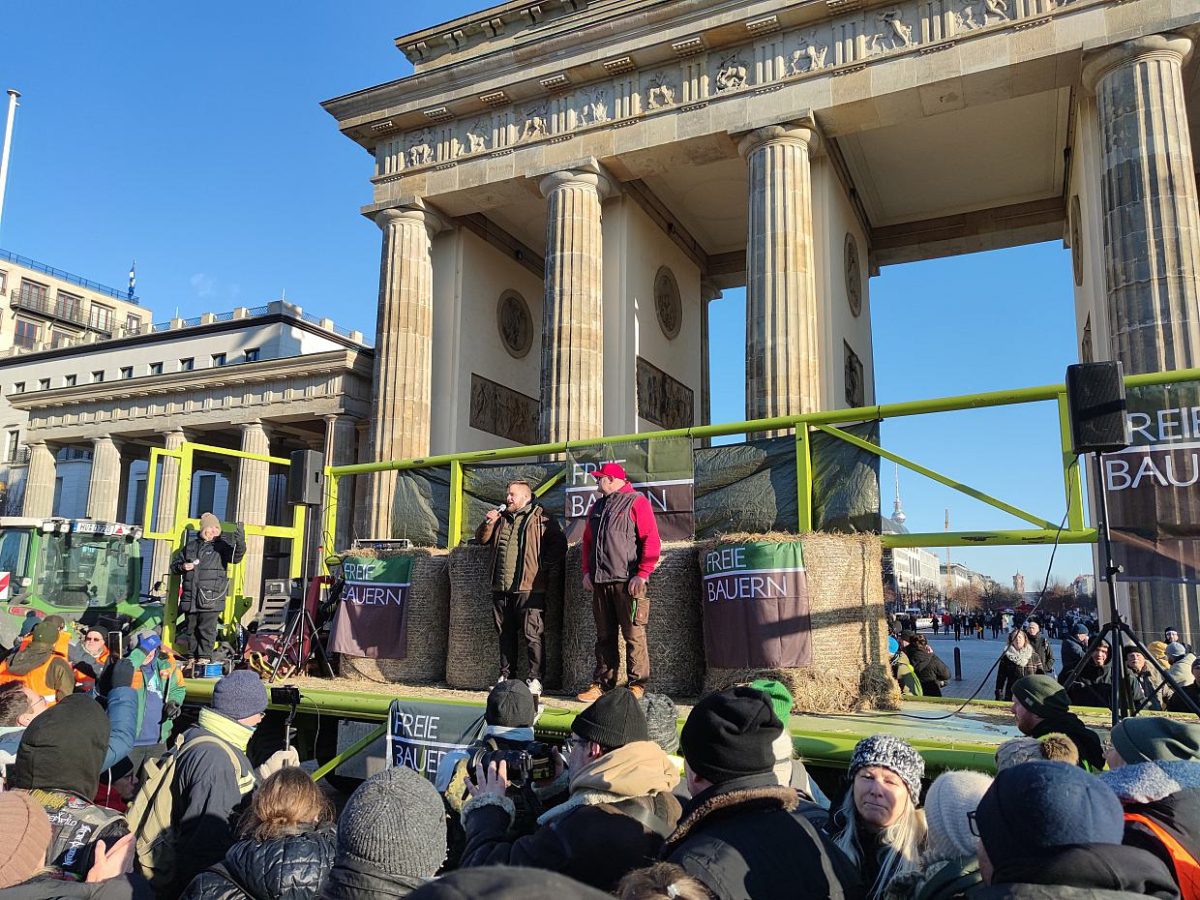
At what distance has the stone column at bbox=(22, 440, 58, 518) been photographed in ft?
118

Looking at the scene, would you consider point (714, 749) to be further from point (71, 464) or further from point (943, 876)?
point (71, 464)

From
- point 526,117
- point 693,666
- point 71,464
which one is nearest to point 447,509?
point 693,666

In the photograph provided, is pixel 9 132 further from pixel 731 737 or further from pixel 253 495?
pixel 731 737

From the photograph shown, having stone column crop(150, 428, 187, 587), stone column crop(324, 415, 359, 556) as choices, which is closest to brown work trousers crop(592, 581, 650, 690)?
stone column crop(324, 415, 359, 556)

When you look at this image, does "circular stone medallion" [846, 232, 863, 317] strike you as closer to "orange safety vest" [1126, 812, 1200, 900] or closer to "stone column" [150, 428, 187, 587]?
"orange safety vest" [1126, 812, 1200, 900]

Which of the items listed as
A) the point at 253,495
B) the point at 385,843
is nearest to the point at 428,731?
the point at 385,843

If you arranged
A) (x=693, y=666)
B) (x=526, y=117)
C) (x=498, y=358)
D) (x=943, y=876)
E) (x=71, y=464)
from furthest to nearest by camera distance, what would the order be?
(x=71, y=464)
(x=498, y=358)
(x=526, y=117)
(x=693, y=666)
(x=943, y=876)

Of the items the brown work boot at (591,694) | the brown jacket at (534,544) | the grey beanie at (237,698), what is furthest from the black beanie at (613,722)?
the brown jacket at (534,544)

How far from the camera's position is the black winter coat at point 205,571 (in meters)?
8.52

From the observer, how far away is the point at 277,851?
2762 mm

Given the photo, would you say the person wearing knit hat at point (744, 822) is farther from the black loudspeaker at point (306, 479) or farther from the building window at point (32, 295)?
the building window at point (32, 295)

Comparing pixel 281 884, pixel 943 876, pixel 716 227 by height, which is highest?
pixel 716 227

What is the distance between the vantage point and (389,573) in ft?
24.0

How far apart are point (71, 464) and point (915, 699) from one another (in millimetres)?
53305
